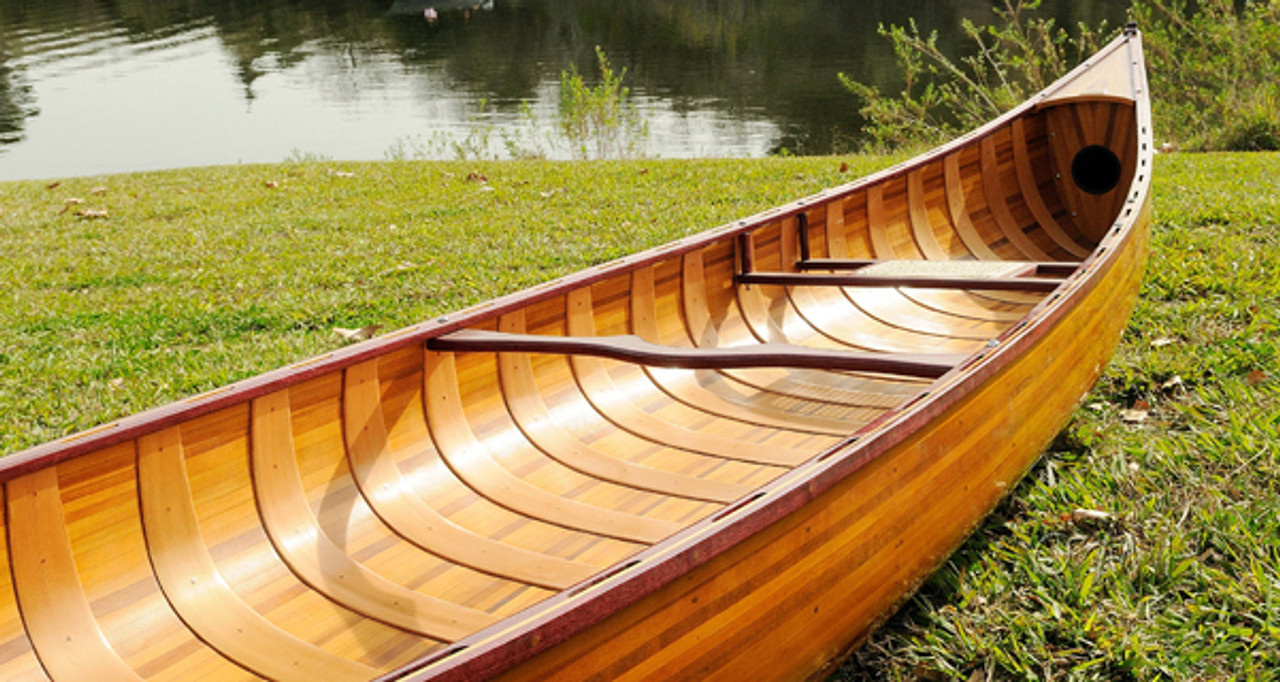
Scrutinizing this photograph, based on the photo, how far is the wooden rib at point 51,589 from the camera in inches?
86.7

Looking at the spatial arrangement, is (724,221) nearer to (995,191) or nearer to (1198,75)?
(995,191)

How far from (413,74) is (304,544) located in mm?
20086

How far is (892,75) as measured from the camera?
1838 cm

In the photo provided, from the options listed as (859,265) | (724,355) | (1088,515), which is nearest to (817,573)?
(724,355)

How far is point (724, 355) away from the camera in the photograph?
106 inches

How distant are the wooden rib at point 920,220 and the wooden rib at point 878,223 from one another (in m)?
0.21

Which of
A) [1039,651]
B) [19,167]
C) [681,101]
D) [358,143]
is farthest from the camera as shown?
[681,101]

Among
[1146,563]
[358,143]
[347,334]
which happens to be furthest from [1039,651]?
[358,143]

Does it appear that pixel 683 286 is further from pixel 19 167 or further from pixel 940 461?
pixel 19 167

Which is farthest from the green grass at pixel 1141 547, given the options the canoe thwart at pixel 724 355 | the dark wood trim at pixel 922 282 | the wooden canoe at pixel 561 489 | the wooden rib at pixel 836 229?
the wooden rib at pixel 836 229

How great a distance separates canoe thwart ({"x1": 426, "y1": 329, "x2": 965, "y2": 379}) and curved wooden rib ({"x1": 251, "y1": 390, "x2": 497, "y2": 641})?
0.56 m

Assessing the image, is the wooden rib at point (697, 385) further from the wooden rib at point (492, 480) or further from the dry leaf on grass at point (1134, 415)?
the dry leaf on grass at point (1134, 415)

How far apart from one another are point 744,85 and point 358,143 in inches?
270

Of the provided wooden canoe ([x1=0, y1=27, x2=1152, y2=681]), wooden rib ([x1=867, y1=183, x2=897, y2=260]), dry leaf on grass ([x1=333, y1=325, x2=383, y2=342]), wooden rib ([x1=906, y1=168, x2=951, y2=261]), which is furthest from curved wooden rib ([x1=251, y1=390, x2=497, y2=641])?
wooden rib ([x1=906, y1=168, x2=951, y2=261])
